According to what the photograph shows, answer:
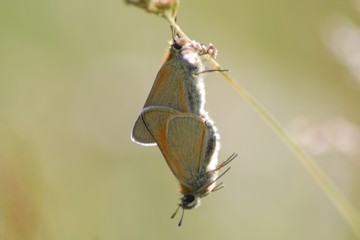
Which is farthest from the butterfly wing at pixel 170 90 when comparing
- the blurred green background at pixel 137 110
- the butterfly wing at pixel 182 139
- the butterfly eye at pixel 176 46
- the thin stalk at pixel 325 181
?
the thin stalk at pixel 325 181

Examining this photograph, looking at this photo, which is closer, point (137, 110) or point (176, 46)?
point (176, 46)

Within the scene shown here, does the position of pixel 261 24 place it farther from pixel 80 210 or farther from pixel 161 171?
pixel 80 210

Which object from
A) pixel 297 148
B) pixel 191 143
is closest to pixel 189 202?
pixel 191 143

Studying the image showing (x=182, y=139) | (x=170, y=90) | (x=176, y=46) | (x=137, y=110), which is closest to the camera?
(x=176, y=46)

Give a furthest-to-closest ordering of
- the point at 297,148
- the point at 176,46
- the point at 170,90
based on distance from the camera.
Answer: the point at 170,90 < the point at 176,46 < the point at 297,148

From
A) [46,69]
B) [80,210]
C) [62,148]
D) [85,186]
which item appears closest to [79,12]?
[46,69]

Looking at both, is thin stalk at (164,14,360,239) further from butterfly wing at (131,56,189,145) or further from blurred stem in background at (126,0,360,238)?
butterfly wing at (131,56,189,145)

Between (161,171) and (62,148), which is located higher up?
(62,148)

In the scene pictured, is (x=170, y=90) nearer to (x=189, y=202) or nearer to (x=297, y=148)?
(x=189, y=202)
